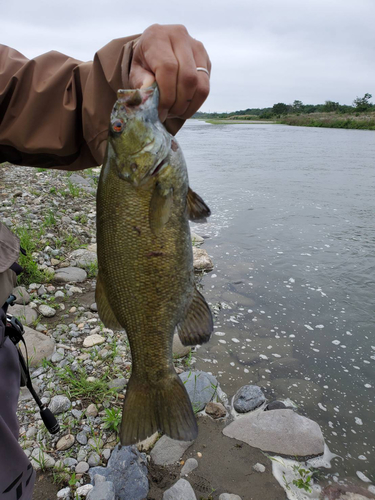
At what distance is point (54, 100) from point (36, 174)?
7980mm

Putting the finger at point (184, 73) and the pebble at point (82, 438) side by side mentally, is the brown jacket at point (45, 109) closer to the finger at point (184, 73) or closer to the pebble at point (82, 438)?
the finger at point (184, 73)

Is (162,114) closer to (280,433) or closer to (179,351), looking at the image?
(280,433)

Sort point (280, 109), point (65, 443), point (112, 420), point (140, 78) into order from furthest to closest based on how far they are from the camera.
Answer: point (280, 109), point (112, 420), point (65, 443), point (140, 78)

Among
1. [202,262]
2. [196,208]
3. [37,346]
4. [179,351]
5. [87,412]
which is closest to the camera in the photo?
[196,208]

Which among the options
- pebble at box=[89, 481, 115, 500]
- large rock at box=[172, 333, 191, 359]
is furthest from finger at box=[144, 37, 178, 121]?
large rock at box=[172, 333, 191, 359]

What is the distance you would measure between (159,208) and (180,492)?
2.12 m

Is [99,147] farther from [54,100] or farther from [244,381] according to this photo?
[244,381]

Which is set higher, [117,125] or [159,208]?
[117,125]

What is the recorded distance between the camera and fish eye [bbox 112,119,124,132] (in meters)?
1.72

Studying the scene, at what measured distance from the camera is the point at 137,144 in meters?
1.73

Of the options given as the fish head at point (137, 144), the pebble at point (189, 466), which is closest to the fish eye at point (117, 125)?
the fish head at point (137, 144)

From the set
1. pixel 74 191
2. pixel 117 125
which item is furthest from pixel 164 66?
pixel 74 191

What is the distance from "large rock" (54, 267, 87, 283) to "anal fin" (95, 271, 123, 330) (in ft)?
11.3

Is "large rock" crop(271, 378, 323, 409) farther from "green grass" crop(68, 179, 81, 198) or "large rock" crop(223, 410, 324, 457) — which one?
"green grass" crop(68, 179, 81, 198)
